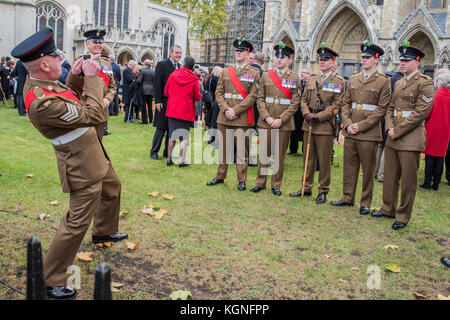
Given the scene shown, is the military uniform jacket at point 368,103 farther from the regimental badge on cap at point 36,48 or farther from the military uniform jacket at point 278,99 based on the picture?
the regimental badge on cap at point 36,48

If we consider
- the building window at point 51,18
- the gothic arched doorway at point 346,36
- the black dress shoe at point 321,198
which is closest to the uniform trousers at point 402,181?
the black dress shoe at point 321,198

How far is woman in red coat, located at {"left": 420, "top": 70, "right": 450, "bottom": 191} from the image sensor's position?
7316mm

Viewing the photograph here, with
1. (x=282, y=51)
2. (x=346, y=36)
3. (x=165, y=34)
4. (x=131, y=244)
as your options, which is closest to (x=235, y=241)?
(x=131, y=244)

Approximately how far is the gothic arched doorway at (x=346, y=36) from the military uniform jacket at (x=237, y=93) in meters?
21.4

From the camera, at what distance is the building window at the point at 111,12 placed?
118 feet

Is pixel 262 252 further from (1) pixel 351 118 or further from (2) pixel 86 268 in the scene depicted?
(1) pixel 351 118

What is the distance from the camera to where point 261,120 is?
672 centimetres

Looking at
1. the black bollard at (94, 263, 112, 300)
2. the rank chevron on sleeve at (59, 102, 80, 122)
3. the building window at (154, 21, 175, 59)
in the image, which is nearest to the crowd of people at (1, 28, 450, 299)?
the rank chevron on sleeve at (59, 102, 80, 122)

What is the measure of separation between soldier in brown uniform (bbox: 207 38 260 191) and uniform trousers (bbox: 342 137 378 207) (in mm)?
1648

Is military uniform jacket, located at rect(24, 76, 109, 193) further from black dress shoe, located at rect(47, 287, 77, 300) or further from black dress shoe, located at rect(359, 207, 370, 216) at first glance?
black dress shoe, located at rect(359, 207, 370, 216)

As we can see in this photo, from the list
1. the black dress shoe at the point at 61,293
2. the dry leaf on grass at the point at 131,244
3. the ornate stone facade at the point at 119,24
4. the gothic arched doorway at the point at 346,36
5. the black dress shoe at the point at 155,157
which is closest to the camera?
the black dress shoe at the point at 61,293

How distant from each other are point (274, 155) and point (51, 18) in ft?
105

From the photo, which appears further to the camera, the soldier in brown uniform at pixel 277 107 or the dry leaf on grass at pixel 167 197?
the soldier in brown uniform at pixel 277 107
